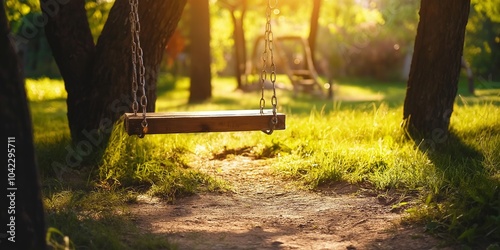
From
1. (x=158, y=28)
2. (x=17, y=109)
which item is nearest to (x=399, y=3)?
(x=158, y=28)

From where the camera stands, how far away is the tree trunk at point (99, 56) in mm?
7008

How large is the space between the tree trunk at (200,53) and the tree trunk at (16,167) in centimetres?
1148

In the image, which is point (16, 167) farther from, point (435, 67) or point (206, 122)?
point (435, 67)

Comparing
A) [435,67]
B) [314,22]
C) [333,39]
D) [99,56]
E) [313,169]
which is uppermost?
[314,22]

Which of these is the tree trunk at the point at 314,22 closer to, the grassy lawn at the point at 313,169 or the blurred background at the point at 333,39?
the blurred background at the point at 333,39

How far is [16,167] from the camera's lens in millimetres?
3889

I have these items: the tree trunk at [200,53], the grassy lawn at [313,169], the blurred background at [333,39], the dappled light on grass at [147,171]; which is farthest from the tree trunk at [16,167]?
the blurred background at [333,39]

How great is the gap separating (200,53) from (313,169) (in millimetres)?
9240

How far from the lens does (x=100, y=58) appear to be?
7082 millimetres

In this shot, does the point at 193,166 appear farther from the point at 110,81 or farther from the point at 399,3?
the point at 399,3

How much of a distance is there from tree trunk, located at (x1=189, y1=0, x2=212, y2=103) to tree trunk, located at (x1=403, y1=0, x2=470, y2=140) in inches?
327

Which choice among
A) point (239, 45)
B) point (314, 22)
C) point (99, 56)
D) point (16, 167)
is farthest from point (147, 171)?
point (239, 45)

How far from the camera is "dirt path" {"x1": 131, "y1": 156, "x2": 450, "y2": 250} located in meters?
4.80

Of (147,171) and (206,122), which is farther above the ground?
(206,122)
